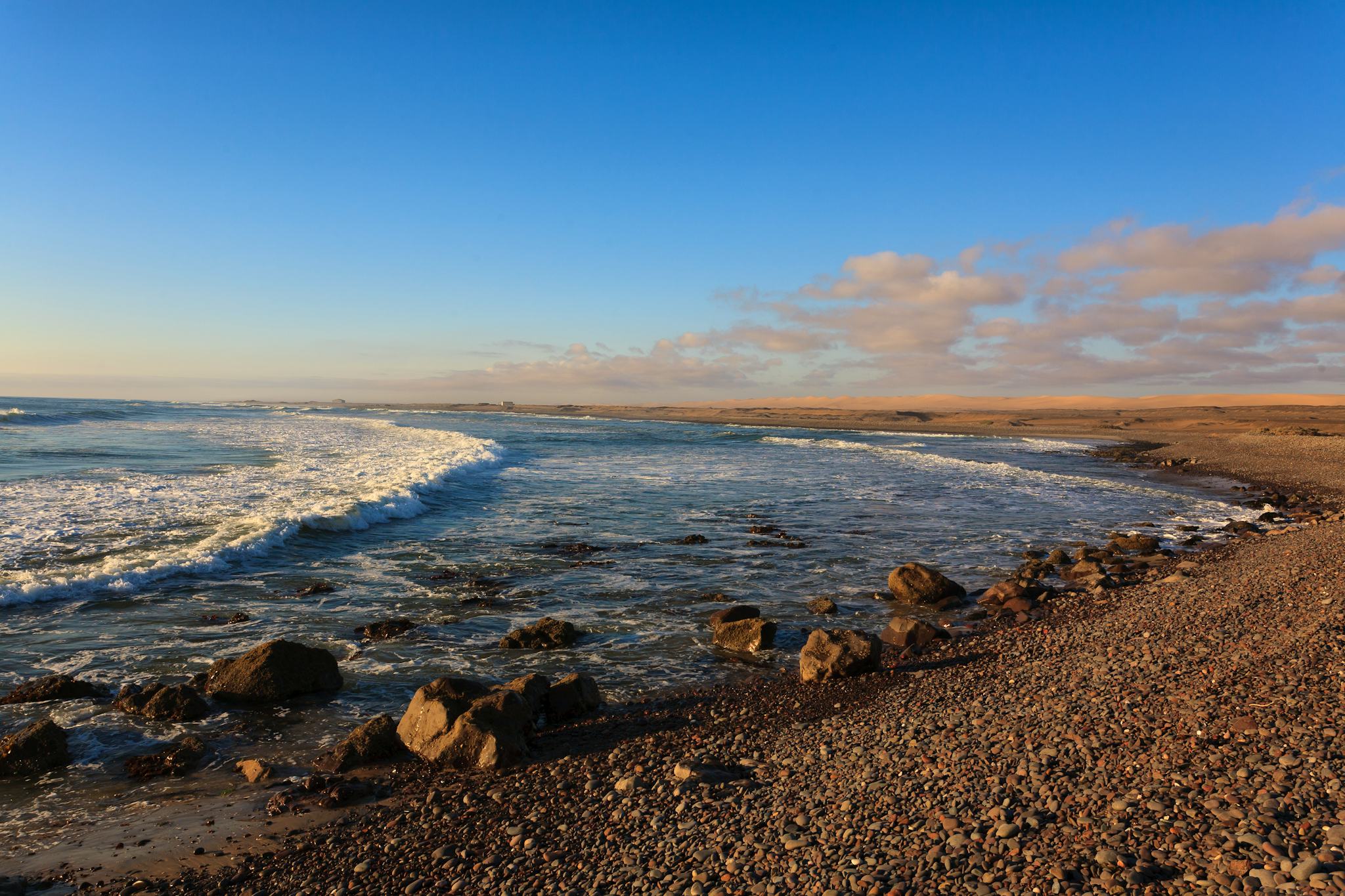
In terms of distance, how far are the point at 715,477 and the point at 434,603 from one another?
24.2 metres

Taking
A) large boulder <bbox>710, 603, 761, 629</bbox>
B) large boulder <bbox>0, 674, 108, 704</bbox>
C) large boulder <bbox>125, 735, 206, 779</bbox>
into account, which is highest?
large boulder <bbox>710, 603, 761, 629</bbox>

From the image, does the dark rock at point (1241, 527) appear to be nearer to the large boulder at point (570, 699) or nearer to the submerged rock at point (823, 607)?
the submerged rock at point (823, 607)

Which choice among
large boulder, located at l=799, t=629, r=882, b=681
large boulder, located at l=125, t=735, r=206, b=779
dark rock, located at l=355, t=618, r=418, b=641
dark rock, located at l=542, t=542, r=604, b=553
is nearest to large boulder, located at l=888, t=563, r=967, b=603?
large boulder, located at l=799, t=629, r=882, b=681

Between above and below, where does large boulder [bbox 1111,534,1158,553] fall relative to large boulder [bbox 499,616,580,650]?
above

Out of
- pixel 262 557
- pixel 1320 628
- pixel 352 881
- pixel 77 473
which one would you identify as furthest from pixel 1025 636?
pixel 77 473

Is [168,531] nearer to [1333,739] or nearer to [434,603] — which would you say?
[434,603]

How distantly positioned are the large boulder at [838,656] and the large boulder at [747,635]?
1271 mm

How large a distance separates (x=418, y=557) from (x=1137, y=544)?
18.5 m

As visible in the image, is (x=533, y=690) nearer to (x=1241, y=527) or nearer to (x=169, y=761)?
(x=169, y=761)

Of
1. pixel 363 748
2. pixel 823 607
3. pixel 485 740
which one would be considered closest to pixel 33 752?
pixel 363 748

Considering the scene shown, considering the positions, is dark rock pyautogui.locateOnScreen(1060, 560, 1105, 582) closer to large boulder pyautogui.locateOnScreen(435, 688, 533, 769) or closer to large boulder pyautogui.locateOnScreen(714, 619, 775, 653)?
large boulder pyautogui.locateOnScreen(714, 619, 775, 653)

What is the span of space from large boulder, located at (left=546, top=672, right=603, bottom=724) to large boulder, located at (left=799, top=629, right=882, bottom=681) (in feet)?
9.87

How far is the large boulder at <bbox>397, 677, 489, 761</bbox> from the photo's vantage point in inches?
291

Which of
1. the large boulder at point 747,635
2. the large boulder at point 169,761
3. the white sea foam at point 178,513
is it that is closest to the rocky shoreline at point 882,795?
the large boulder at point 169,761
